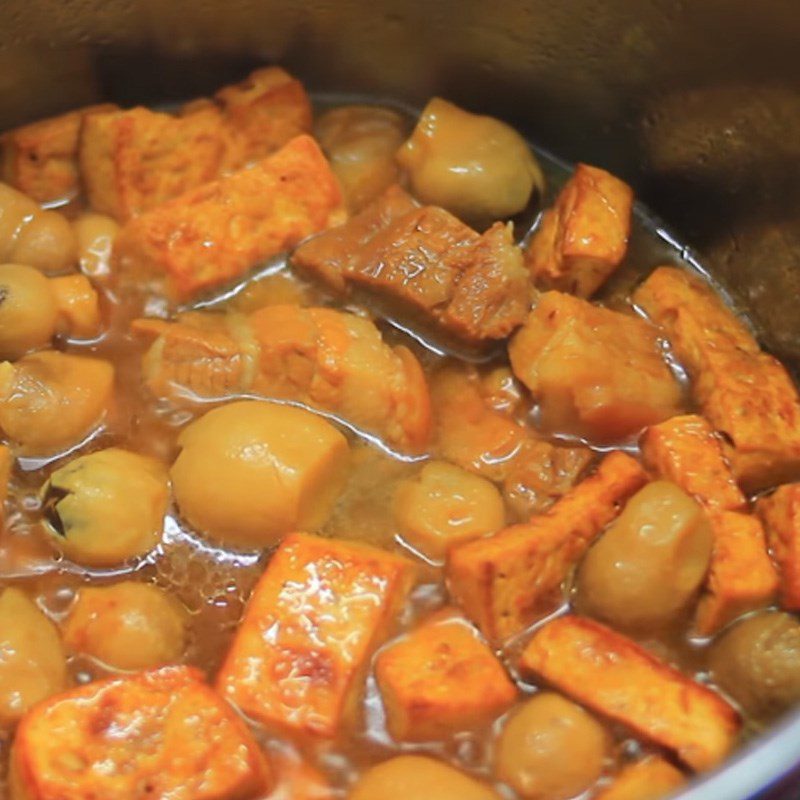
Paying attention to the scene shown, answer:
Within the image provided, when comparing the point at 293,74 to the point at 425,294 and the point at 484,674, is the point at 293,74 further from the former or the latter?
the point at 484,674

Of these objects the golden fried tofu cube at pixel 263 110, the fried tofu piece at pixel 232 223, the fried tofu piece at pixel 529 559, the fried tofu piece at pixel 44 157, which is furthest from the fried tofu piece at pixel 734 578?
the fried tofu piece at pixel 44 157

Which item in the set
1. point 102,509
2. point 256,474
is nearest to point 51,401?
point 102,509

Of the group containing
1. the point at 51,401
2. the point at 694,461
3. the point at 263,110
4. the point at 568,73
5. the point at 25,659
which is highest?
the point at 568,73

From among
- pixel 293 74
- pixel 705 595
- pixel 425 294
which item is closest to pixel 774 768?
pixel 705 595

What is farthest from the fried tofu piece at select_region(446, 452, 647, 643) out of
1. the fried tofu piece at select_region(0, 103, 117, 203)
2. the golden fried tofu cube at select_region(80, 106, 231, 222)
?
the fried tofu piece at select_region(0, 103, 117, 203)

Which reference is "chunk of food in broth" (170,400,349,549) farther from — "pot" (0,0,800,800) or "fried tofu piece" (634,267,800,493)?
"pot" (0,0,800,800)

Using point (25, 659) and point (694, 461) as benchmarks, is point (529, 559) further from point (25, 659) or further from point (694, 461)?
point (25, 659)

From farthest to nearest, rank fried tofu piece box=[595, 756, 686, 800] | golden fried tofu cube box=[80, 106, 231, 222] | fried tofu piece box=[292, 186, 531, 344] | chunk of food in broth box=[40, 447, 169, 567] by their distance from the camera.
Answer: golden fried tofu cube box=[80, 106, 231, 222] < fried tofu piece box=[292, 186, 531, 344] < chunk of food in broth box=[40, 447, 169, 567] < fried tofu piece box=[595, 756, 686, 800]

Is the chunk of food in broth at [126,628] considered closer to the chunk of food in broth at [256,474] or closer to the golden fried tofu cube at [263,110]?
the chunk of food in broth at [256,474]
